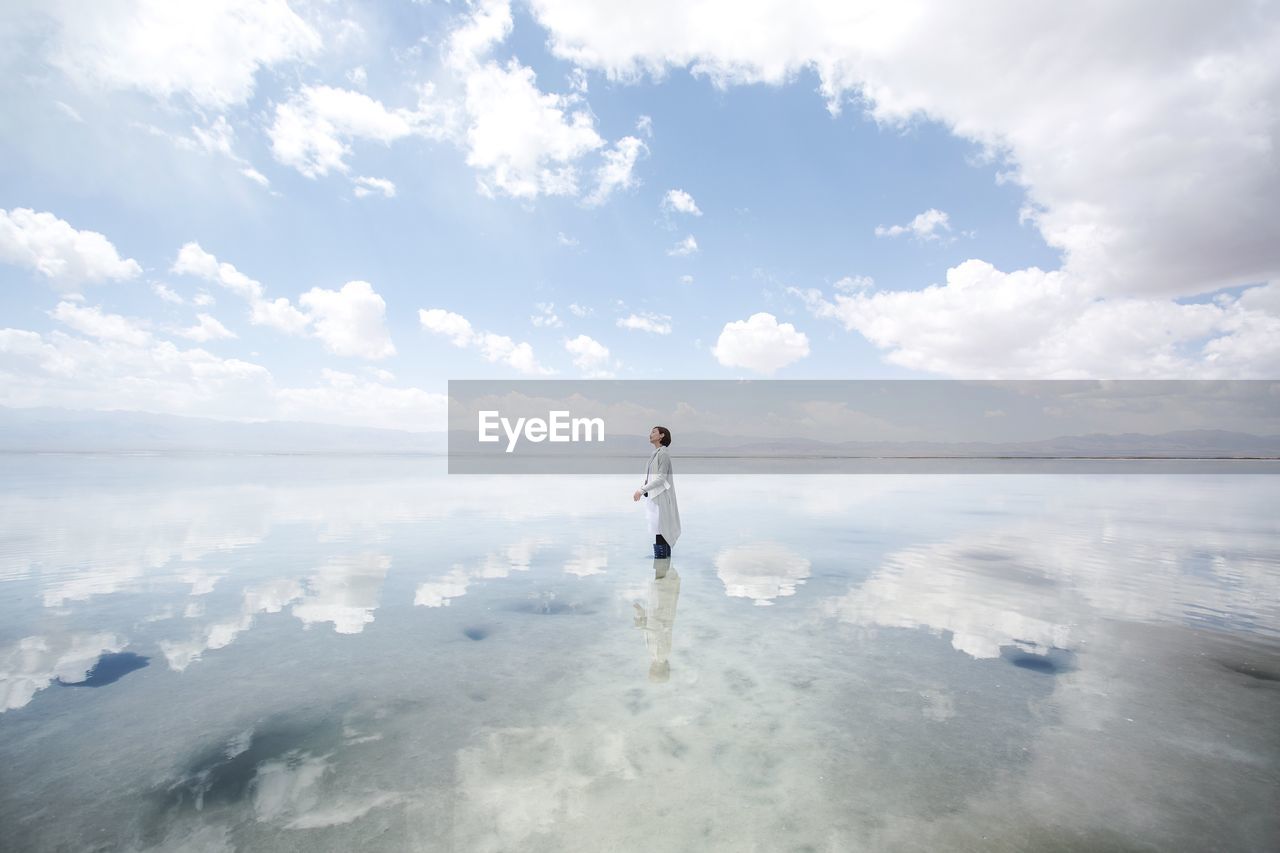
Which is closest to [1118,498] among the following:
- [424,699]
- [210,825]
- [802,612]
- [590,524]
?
[590,524]

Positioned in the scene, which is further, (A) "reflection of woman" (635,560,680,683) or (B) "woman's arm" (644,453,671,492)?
(B) "woman's arm" (644,453,671,492)

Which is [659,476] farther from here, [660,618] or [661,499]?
[660,618]

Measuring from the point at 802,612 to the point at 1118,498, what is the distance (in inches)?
1027

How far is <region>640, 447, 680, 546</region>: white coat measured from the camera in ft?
37.5

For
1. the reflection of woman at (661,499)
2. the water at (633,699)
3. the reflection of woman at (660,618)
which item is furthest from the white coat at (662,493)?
the water at (633,699)

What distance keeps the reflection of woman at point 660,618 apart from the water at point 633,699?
6 centimetres

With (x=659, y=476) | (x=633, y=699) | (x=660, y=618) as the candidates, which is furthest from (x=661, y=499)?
(x=633, y=699)

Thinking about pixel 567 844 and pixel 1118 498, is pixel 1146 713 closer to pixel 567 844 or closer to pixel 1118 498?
pixel 567 844

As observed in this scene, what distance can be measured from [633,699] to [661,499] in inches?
240

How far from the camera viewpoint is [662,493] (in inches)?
451

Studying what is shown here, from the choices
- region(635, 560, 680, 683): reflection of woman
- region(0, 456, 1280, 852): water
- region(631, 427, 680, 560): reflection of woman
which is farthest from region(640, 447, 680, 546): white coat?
region(0, 456, 1280, 852): water

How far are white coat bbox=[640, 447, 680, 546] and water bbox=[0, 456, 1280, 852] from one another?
2.80 feet

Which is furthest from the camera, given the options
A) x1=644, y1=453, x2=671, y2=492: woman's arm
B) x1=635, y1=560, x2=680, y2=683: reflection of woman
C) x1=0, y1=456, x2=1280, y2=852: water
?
x1=644, y1=453, x2=671, y2=492: woman's arm

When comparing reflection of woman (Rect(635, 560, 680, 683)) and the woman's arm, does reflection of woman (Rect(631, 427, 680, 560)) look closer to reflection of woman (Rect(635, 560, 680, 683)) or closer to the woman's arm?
the woman's arm
